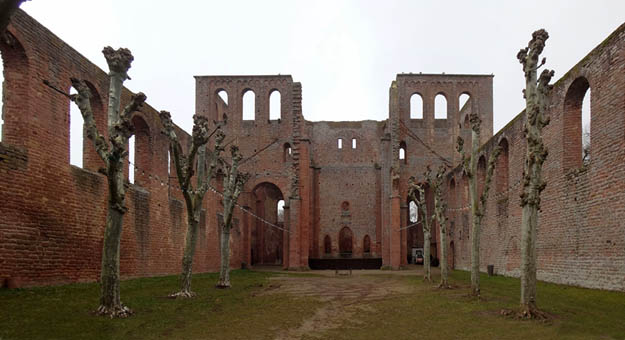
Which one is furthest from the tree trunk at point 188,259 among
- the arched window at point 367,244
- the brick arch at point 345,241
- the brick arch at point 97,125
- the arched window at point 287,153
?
the brick arch at point 345,241

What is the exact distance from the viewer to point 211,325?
8633 millimetres

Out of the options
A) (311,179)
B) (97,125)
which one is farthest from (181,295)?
(311,179)

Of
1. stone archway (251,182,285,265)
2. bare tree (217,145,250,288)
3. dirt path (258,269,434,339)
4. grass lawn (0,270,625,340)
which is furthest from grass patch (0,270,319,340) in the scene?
stone archway (251,182,285,265)

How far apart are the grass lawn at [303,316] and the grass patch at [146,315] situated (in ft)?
0.05

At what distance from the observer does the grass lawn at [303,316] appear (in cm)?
766

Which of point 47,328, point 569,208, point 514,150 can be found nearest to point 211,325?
point 47,328

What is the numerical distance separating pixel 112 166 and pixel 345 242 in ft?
111

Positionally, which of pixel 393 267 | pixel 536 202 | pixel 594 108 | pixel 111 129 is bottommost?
pixel 393 267

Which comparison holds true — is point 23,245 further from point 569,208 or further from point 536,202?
point 569,208

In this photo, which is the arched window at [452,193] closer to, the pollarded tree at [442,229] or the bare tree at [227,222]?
the pollarded tree at [442,229]

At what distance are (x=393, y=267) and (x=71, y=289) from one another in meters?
22.5

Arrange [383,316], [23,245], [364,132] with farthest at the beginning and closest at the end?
[364,132] → [23,245] → [383,316]

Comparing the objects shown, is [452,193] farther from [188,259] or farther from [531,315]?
[531,315]

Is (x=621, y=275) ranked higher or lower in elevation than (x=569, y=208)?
lower
